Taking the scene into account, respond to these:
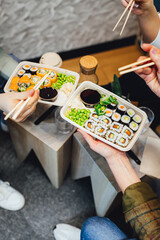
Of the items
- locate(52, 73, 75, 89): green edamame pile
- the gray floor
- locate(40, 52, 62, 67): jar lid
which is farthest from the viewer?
the gray floor

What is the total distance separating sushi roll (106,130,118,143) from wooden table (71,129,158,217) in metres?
0.25

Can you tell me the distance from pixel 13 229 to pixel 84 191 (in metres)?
0.67

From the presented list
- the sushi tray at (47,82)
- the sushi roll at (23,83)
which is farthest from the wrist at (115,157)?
the sushi roll at (23,83)

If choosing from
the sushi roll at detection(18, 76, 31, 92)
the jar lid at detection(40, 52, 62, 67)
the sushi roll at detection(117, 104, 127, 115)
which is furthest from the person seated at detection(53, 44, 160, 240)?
the jar lid at detection(40, 52, 62, 67)

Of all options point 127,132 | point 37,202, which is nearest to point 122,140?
point 127,132

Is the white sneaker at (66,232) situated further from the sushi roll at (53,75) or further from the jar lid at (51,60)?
the jar lid at (51,60)

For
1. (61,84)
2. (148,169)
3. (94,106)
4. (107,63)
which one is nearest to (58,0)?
(107,63)

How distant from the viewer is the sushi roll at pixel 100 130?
49.2 inches

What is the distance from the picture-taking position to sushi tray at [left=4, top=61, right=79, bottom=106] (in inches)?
53.5

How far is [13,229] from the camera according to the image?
172 centimetres

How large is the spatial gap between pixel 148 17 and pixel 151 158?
967 mm

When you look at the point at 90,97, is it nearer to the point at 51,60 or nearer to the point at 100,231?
the point at 51,60

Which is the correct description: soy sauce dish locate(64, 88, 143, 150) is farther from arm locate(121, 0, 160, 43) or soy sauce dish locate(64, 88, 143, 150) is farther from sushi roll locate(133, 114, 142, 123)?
arm locate(121, 0, 160, 43)

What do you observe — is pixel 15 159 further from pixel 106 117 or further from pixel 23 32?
pixel 23 32
